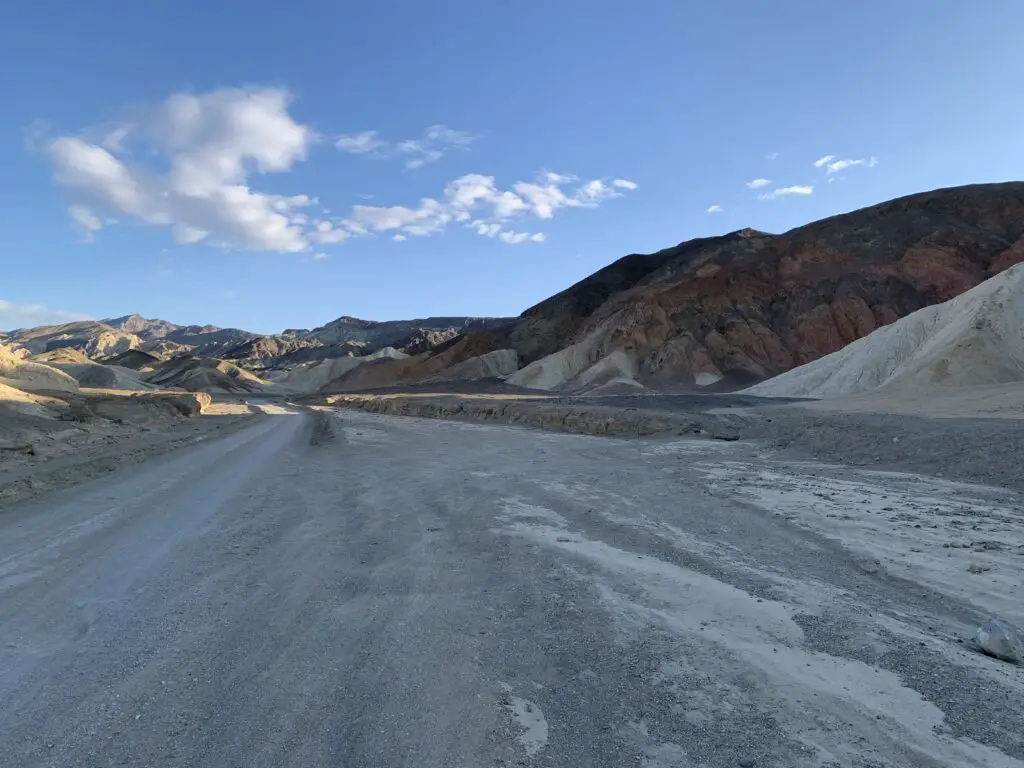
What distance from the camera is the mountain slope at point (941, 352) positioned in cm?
2545

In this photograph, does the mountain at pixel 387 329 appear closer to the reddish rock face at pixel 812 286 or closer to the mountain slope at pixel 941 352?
the reddish rock face at pixel 812 286

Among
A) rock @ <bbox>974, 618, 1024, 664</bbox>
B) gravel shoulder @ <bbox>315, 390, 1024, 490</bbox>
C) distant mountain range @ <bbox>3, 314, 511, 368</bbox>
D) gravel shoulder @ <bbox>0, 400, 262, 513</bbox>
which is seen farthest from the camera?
distant mountain range @ <bbox>3, 314, 511, 368</bbox>

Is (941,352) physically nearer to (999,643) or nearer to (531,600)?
(999,643)

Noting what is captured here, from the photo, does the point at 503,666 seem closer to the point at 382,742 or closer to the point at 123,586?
the point at 382,742

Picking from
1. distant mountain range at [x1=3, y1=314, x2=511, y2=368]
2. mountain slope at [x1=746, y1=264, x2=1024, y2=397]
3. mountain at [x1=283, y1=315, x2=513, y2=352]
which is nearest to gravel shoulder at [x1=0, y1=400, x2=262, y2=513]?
mountain slope at [x1=746, y1=264, x2=1024, y2=397]

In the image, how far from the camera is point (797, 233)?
6562cm

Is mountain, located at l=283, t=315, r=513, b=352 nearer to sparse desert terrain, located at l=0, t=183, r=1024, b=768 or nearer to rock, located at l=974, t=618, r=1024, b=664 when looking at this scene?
sparse desert terrain, located at l=0, t=183, r=1024, b=768

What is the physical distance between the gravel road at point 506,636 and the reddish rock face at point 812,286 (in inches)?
1921

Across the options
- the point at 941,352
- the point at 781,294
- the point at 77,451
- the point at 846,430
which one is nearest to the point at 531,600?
the point at 846,430

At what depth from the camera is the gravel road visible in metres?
3.16

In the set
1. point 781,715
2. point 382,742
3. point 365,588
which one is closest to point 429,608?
point 365,588

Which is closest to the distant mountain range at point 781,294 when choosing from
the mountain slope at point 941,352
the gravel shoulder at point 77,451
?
the mountain slope at point 941,352

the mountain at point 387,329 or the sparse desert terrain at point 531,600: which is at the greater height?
the mountain at point 387,329

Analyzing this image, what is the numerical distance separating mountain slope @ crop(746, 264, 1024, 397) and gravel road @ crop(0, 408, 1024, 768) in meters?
20.0
